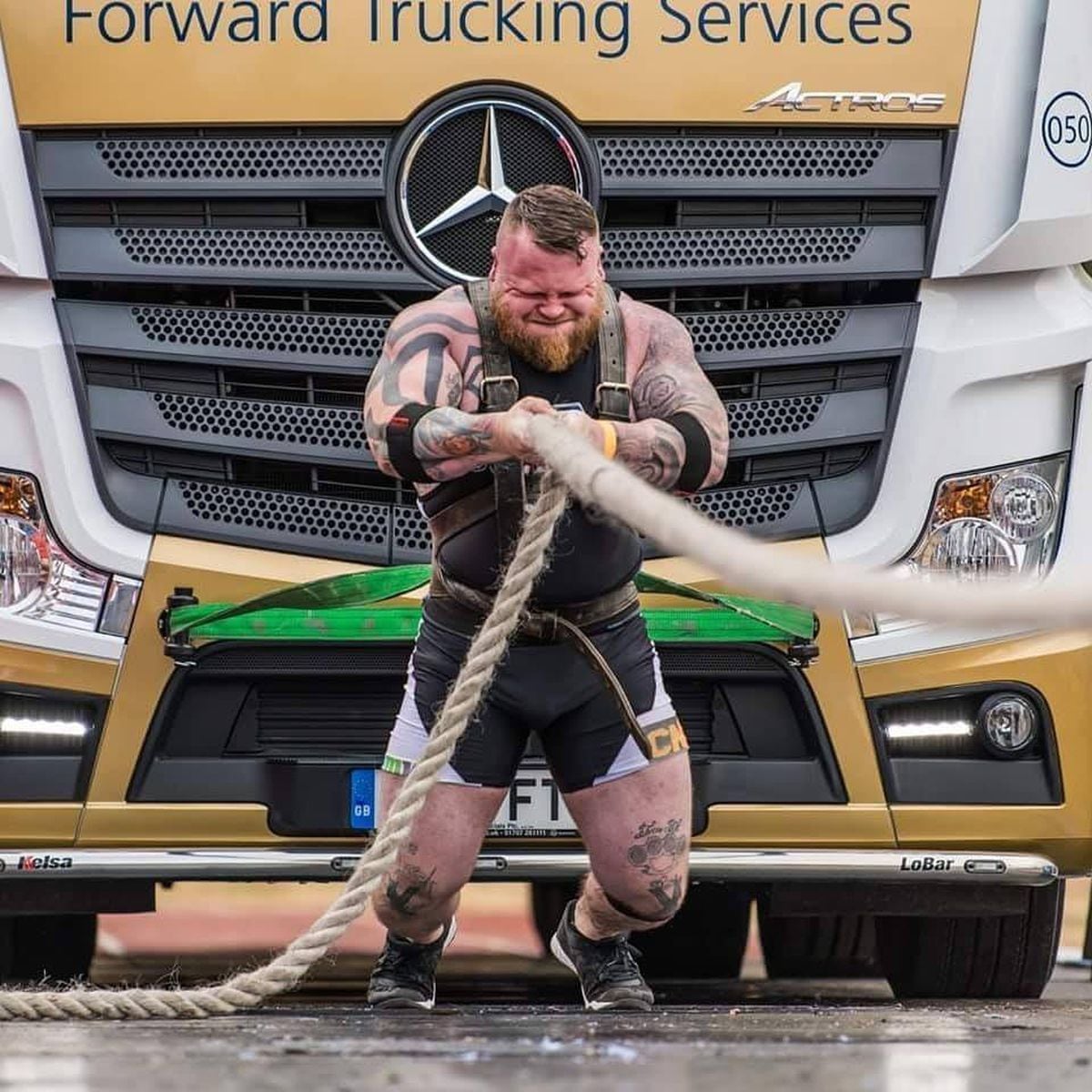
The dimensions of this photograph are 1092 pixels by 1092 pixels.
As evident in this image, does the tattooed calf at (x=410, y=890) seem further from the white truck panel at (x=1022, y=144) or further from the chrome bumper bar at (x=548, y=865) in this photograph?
the white truck panel at (x=1022, y=144)

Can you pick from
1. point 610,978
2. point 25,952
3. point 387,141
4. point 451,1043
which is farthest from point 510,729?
point 25,952

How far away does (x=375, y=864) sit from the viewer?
5152 mm

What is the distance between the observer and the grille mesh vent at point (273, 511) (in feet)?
19.6

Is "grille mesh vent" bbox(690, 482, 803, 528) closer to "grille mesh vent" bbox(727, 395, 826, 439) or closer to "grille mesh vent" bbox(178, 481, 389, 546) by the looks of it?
"grille mesh vent" bbox(727, 395, 826, 439)

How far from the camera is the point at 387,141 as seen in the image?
5883 mm

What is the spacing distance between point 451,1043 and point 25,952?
303cm

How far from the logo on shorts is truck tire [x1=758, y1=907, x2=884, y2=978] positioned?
2.54 meters

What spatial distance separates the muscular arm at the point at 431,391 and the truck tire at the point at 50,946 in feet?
8.40

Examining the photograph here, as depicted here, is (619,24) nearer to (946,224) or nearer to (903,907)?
(946,224)

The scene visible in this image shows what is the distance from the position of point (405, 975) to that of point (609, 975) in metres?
0.51

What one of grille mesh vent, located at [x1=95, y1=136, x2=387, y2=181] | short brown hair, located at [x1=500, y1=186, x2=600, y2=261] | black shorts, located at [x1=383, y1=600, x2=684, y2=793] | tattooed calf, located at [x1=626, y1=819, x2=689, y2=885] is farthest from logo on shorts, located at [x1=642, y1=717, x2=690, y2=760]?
grille mesh vent, located at [x1=95, y1=136, x2=387, y2=181]

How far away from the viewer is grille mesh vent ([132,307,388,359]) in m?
6.00

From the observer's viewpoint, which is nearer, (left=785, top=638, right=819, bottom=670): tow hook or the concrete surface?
the concrete surface

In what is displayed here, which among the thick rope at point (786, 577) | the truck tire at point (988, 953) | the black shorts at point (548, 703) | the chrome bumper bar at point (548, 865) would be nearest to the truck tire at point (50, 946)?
the chrome bumper bar at point (548, 865)
